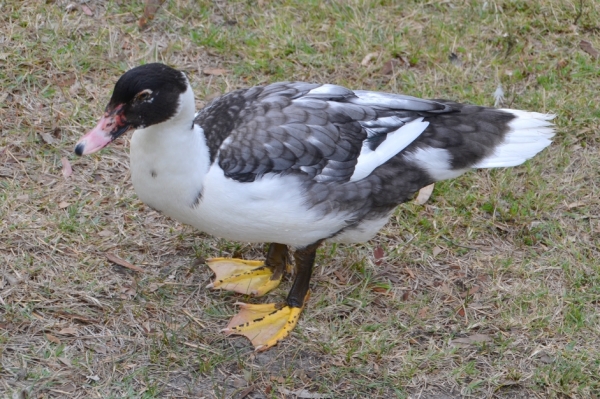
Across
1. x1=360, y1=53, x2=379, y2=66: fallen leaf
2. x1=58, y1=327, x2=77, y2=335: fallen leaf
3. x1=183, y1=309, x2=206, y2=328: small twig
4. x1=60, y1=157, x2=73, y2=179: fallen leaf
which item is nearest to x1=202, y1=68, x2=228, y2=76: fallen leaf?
x1=360, y1=53, x2=379, y2=66: fallen leaf

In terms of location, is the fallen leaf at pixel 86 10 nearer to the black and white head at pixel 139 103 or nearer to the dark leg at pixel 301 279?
the black and white head at pixel 139 103

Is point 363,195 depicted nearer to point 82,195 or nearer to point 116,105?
point 116,105

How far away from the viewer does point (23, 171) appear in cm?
498

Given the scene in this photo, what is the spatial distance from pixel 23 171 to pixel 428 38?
3.27m

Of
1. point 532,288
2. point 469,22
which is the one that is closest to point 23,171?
point 532,288

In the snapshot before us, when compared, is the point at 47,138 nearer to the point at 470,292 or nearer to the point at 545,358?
the point at 470,292

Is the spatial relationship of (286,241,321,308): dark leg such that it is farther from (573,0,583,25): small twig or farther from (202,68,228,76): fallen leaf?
(573,0,583,25): small twig

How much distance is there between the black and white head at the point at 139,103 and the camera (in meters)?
3.67

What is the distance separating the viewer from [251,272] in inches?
179

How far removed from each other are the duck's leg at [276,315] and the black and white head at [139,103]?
3.42 ft

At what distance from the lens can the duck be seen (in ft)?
12.3

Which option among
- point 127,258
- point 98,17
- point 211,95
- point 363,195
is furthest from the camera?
point 98,17

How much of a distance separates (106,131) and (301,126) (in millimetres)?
952

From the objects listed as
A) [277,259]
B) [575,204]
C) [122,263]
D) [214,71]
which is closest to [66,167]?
[122,263]
